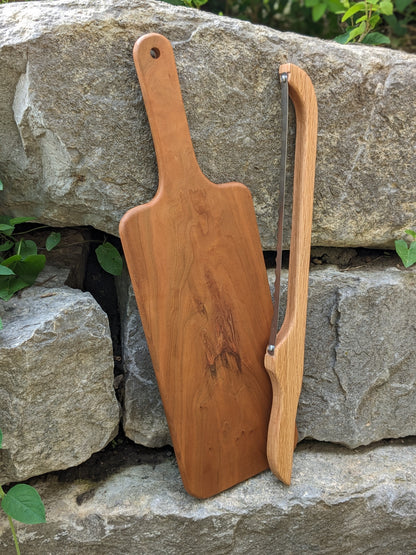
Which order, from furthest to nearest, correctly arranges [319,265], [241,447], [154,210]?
1. [319,265]
2. [241,447]
3. [154,210]

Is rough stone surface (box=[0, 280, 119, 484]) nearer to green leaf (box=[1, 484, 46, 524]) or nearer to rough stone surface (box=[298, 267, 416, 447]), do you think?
green leaf (box=[1, 484, 46, 524])

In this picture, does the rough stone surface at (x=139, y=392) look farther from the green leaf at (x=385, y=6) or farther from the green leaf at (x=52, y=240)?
the green leaf at (x=385, y=6)

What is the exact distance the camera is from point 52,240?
985 mm

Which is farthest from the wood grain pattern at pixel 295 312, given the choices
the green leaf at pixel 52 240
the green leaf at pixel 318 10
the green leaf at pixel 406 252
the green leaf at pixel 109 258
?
the green leaf at pixel 318 10

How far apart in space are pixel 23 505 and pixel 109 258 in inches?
16.9

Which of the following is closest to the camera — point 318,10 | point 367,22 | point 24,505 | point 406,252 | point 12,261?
point 24,505

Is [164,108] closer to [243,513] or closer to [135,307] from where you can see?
[135,307]

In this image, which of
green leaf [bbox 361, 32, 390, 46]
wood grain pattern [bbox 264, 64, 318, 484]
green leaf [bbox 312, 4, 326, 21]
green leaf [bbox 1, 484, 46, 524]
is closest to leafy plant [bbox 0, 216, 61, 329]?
green leaf [bbox 1, 484, 46, 524]

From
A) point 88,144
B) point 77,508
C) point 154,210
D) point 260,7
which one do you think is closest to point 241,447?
point 77,508

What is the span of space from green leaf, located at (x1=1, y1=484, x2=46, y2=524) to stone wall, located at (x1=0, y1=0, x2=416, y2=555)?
6 cm

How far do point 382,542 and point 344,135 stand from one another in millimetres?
768

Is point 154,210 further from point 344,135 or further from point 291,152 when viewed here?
point 344,135

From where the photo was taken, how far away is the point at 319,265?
111 cm

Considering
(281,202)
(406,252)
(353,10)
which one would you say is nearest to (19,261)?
(281,202)
